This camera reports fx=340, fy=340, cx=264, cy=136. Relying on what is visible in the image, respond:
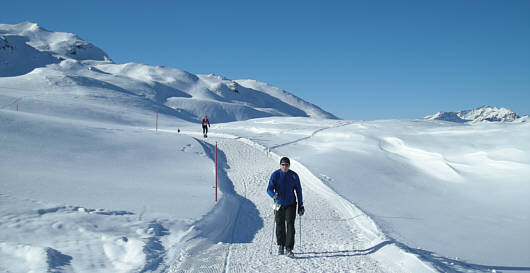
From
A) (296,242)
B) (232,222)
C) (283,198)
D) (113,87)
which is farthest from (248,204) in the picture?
(113,87)

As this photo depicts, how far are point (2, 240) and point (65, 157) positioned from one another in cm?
810

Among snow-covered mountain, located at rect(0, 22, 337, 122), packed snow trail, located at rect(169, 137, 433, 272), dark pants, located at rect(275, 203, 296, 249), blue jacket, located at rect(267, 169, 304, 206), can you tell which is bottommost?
packed snow trail, located at rect(169, 137, 433, 272)

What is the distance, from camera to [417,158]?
1877 centimetres

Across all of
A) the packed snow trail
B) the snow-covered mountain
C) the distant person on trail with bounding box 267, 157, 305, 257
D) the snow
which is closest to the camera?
the packed snow trail

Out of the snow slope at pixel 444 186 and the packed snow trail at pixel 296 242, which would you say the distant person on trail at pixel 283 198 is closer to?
the packed snow trail at pixel 296 242

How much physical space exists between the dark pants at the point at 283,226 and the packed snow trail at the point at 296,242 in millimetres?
277

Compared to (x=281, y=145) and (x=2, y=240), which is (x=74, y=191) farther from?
(x=281, y=145)

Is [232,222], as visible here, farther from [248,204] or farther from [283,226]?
[283,226]

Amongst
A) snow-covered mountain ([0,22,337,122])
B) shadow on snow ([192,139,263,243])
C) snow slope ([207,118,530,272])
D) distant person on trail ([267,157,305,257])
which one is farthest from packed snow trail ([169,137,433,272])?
snow-covered mountain ([0,22,337,122])

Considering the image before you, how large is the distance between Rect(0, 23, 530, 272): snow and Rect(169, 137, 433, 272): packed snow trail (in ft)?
0.12

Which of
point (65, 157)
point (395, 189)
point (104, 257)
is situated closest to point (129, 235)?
point (104, 257)

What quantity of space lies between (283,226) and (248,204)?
4442mm

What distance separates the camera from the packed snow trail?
574cm

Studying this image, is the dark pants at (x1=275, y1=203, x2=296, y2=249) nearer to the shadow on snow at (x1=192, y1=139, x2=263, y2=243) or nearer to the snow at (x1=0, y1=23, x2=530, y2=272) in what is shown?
the snow at (x1=0, y1=23, x2=530, y2=272)
